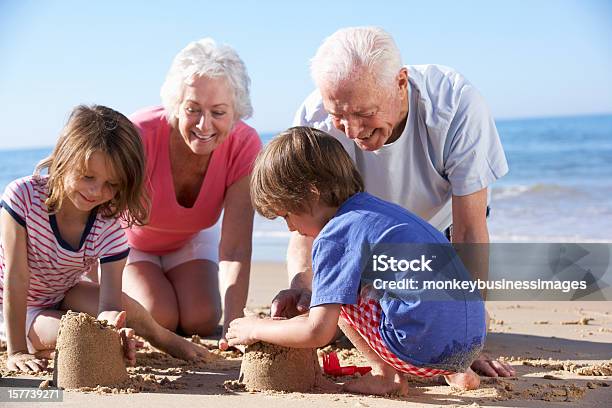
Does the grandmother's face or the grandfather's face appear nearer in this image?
the grandfather's face

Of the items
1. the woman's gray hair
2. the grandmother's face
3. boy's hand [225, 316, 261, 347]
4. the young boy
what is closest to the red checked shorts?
the young boy

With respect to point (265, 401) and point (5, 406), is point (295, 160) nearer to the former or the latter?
point (265, 401)

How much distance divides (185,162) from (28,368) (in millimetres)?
1476

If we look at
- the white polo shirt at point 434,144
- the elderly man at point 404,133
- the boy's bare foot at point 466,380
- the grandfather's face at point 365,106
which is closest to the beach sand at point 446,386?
the boy's bare foot at point 466,380

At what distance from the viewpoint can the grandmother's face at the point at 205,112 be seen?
13.8 feet

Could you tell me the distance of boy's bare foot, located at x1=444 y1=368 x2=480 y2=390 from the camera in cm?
320

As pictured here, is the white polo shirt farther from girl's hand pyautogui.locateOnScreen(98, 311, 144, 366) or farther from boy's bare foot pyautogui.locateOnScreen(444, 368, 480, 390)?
girl's hand pyautogui.locateOnScreen(98, 311, 144, 366)

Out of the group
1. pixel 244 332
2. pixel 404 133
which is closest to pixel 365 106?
pixel 404 133

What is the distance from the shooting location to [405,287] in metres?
2.96

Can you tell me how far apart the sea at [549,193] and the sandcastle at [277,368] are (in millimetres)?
4702

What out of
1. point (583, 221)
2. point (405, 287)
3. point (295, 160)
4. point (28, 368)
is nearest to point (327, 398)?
point (405, 287)

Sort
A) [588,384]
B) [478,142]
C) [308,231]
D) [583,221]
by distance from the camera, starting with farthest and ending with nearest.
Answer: [583,221] → [478,142] → [588,384] → [308,231]

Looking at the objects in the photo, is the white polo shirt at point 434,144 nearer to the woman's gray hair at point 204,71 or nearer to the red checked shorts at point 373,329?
the woman's gray hair at point 204,71

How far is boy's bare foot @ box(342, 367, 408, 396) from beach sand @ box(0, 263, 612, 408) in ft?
0.14
